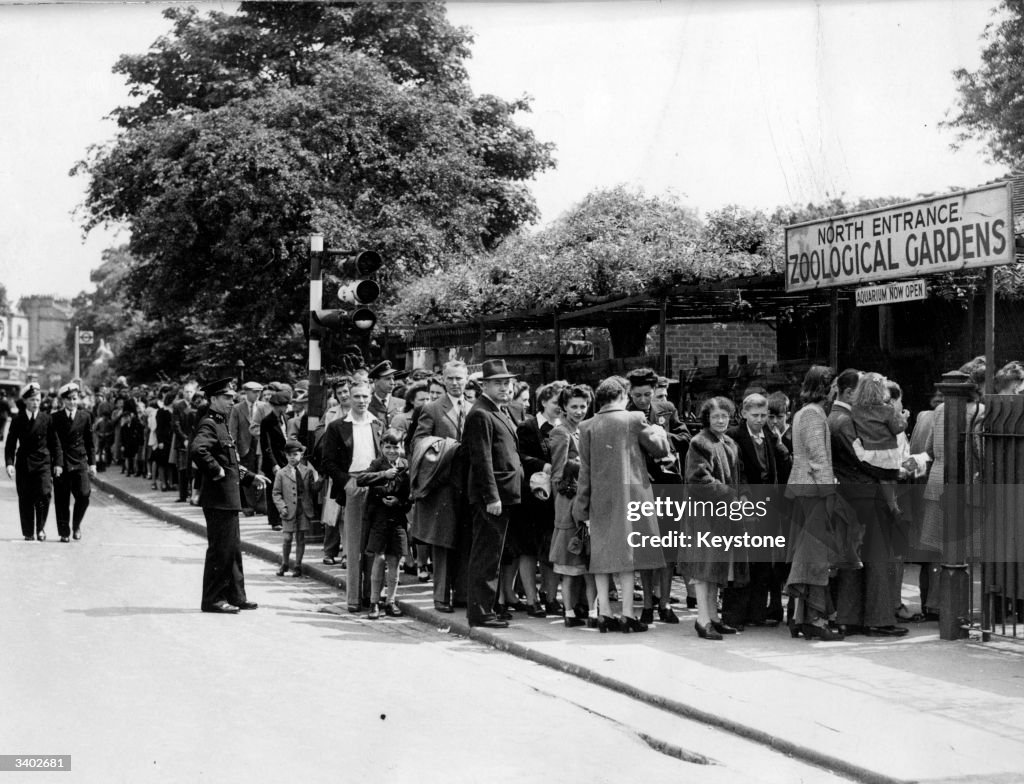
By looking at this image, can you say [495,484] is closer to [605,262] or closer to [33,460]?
[605,262]

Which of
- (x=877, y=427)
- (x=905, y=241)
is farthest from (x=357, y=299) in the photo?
(x=877, y=427)

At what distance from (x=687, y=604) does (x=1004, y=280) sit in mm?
5330

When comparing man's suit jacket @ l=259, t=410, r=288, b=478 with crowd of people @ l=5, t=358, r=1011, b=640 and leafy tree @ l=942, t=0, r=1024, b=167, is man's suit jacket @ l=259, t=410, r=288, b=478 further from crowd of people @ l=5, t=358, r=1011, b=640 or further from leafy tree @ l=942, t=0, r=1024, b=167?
leafy tree @ l=942, t=0, r=1024, b=167

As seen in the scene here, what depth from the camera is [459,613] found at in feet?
33.0

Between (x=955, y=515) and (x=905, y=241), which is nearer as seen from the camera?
(x=955, y=515)

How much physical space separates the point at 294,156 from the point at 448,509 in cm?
1811

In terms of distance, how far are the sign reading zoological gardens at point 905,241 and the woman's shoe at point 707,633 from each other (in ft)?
10.5

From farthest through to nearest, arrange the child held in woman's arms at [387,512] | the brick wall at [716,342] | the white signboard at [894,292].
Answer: the brick wall at [716,342]
the white signboard at [894,292]
the child held in woman's arms at [387,512]

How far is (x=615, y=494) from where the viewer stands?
9094mm

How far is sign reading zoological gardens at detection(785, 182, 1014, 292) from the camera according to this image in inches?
362

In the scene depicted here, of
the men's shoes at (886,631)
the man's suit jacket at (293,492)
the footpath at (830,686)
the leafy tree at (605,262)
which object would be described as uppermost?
the leafy tree at (605,262)

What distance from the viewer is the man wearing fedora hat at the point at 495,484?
30.7 feet

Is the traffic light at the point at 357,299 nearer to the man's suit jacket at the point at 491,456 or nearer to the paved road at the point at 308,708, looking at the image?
the paved road at the point at 308,708

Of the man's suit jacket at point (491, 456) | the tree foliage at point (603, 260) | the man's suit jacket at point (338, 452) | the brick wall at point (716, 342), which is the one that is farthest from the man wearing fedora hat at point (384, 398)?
the brick wall at point (716, 342)
